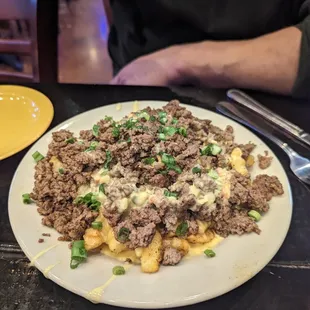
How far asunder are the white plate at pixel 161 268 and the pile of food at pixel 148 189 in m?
0.02

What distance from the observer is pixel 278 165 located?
102 centimetres

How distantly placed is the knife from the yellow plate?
1.75 feet

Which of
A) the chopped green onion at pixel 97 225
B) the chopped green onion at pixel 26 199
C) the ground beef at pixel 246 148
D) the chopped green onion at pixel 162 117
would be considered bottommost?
the chopped green onion at pixel 26 199

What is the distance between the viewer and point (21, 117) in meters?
1.27

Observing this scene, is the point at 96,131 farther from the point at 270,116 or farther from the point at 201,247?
the point at 270,116

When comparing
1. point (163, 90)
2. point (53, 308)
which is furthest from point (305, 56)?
point (53, 308)

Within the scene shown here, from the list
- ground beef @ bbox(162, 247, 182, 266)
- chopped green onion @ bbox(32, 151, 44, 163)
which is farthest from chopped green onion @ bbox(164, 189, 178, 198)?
chopped green onion @ bbox(32, 151, 44, 163)

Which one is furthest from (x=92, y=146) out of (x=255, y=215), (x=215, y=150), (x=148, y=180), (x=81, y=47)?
(x=81, y=47)

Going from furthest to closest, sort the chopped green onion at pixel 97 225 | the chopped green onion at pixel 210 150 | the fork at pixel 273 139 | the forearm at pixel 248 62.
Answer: the forearm at pixel 248 62 < the fork at pixel 273 139 < the chopped green onion at pixel 210 150 < the chopped green onion at pixel 97 225

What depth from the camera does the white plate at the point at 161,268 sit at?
0.75 metres

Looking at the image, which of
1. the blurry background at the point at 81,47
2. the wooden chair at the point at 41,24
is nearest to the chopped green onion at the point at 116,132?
the wooden chair at the point at 41,24

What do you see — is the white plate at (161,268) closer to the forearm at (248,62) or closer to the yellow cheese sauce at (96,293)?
the yellow cheese sauce at (96,293)

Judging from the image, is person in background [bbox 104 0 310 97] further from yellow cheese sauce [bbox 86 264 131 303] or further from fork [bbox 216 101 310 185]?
yellow cheese sauce [bbox 86 264 131 303]

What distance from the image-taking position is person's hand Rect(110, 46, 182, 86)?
4.83ft
